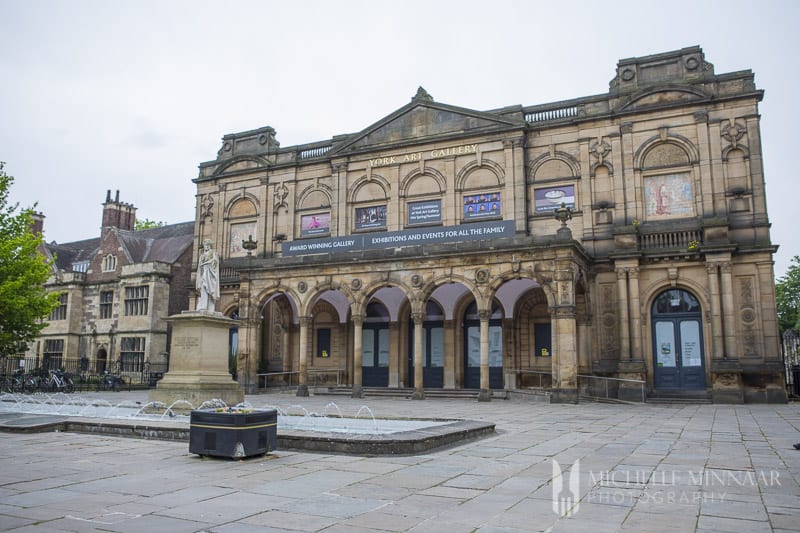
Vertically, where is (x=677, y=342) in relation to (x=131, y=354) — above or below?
above

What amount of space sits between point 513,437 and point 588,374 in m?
15.6

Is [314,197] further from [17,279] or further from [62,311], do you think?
[62,311]

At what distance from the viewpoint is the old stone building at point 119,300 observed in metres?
41.1

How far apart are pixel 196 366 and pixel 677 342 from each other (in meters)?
20.0

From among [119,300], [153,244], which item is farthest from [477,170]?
[153,244]

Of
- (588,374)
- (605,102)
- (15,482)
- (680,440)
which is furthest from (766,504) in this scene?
(605,102)

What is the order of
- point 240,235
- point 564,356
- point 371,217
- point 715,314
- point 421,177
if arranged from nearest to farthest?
point 564,356, point 715,314, point 421,177, point 371,217, point 240,235

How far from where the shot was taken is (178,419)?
14898 mm

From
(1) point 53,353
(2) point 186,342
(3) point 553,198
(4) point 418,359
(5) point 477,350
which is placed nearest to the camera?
(2) point 186,342

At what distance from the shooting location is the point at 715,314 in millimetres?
25969

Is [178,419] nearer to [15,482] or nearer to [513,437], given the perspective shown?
[15,482]

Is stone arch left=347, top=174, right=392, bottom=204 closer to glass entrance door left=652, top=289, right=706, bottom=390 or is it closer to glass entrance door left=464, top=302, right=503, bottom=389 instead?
glass entrance door left=464, top=302, right=503, bottom=389

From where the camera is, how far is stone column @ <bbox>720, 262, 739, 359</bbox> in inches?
1010

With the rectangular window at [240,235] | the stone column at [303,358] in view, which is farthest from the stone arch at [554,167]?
the rectangular window at [240,235]
